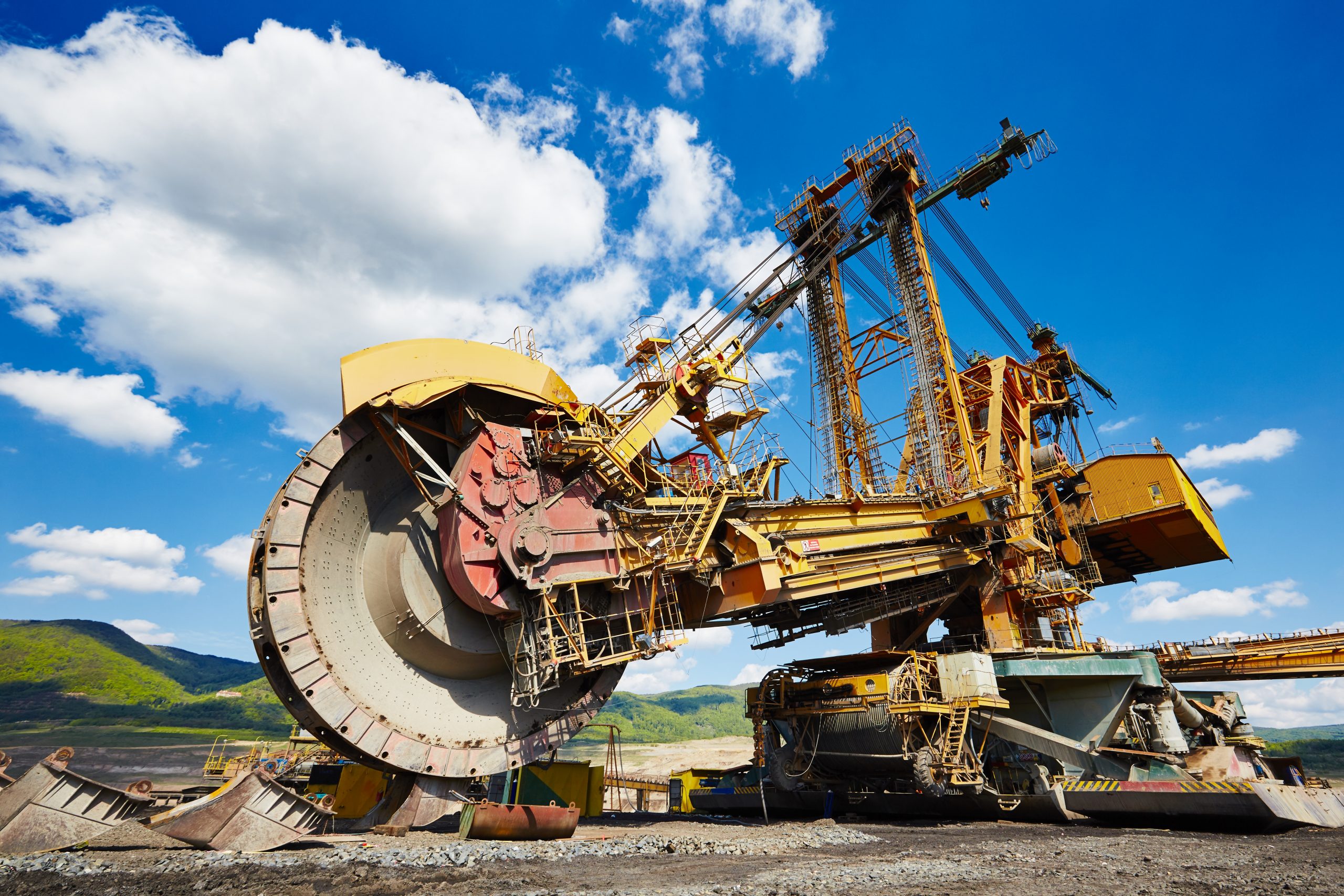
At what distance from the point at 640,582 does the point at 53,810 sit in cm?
724

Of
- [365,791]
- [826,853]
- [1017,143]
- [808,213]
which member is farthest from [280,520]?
[1017,143]

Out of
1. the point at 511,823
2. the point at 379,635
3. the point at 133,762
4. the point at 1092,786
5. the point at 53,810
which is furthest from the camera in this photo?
the point at 133,762

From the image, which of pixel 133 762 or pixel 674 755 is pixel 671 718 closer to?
pixel 674 755

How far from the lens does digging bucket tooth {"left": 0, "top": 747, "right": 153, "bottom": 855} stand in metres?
6.45

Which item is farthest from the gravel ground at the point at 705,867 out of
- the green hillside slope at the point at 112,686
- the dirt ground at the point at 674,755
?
the green hillside slope at the point at 112,686

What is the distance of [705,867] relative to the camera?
23.6ft

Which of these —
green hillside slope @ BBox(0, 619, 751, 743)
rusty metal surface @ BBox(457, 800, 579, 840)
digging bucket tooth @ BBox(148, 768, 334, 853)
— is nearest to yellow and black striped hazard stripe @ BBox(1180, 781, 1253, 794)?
rusty metal surface @ BBox(457, 800, 579, 840)

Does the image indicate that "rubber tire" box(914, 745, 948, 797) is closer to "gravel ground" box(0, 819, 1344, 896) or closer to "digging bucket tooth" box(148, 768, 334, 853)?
"gravel ground" box(0, 819, 1344, 896)

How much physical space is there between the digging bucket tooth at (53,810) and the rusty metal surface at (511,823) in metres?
3.67

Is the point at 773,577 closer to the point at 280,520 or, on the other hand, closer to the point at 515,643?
the point at 515,643

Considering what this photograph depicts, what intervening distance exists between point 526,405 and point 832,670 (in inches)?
322

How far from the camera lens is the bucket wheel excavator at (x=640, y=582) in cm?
948

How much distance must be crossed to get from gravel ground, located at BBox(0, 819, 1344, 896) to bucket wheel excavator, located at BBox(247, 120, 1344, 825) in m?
2.08

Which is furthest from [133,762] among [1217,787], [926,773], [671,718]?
[671,718]
